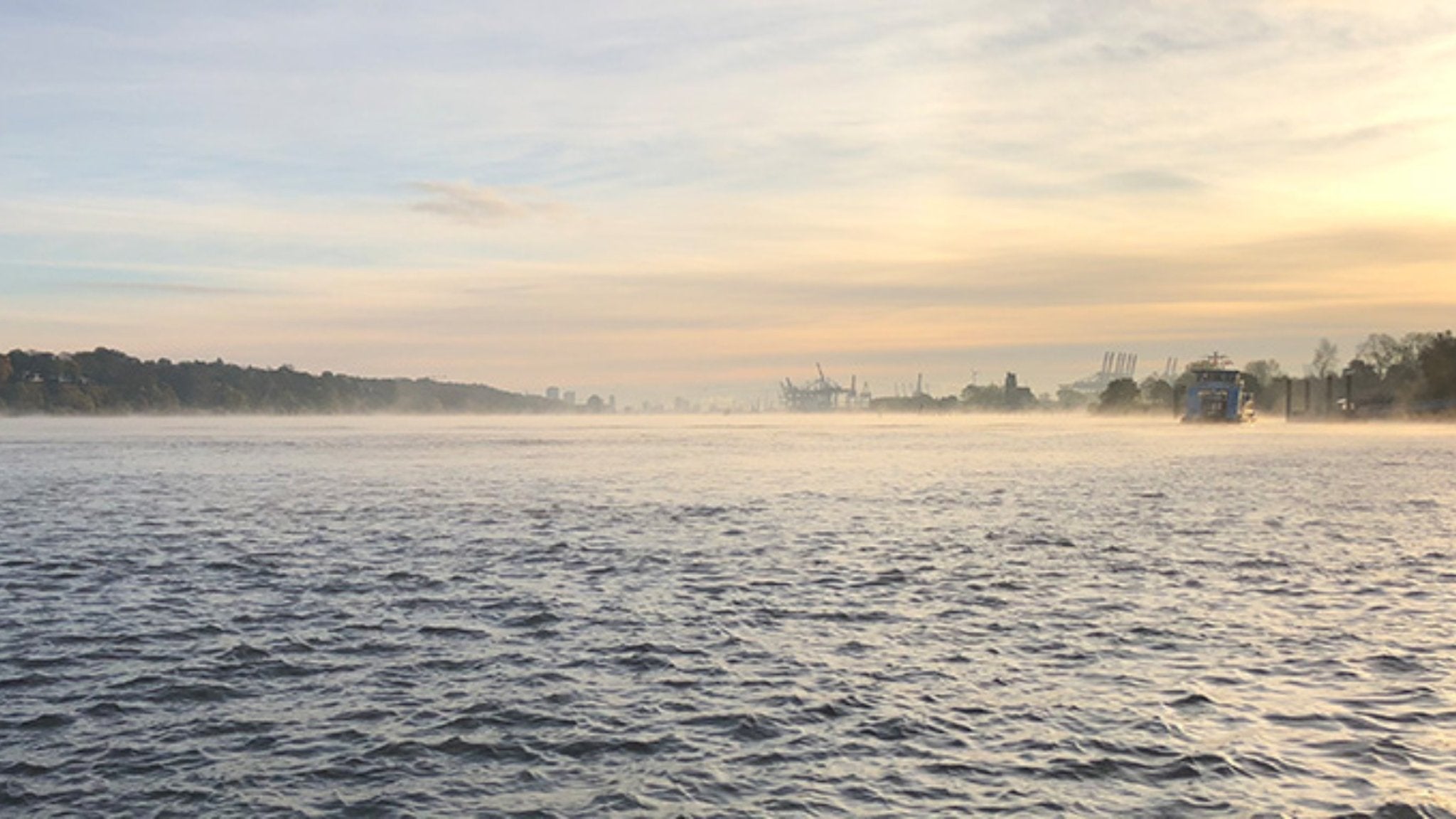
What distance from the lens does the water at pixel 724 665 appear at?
1825cm

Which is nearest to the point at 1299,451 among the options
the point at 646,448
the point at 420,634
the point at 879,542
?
the point at 646,448

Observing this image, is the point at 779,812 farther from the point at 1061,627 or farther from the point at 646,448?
the point at 646,448

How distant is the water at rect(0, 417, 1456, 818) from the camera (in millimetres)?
18250

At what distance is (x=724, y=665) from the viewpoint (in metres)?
26.5

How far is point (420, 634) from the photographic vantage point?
29953 mm

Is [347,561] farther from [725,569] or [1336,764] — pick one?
[1336,764]

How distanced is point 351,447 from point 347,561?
123014 mm

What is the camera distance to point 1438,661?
26422 mm

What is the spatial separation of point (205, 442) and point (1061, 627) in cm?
16385

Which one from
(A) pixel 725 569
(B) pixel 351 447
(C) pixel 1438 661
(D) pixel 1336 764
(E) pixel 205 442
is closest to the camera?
(D) pixel 1336 764

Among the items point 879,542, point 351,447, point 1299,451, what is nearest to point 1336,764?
point 879,542

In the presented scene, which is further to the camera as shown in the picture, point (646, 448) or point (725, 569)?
point (646, 448)

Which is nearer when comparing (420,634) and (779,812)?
(779,812)

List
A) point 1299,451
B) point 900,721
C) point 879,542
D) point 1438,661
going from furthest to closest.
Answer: point 1299,451, point 879,542, point 1438,661, point 900,721
